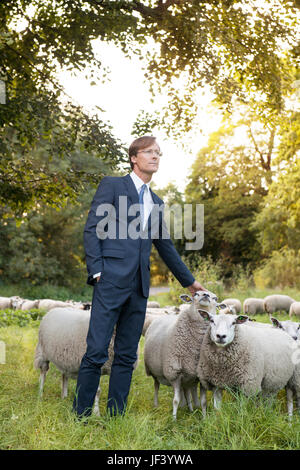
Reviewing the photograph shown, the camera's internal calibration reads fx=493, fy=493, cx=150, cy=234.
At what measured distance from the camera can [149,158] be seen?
416cm

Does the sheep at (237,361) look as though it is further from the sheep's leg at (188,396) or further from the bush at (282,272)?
the bush at (282,272)

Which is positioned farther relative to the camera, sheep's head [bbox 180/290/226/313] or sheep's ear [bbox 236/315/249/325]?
sheep's head [bbox 180/290/226/313]

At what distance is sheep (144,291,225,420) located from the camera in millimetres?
4859

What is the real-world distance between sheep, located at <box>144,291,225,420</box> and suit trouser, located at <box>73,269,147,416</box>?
→ 2.60 feet

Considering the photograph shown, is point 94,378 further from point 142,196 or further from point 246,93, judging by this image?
point 246,93

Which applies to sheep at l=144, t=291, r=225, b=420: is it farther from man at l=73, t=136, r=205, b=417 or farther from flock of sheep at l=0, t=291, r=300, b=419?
man at l=73, t=136, r=205, b=417

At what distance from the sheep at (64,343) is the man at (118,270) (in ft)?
3.09

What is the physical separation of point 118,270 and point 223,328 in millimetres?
1181

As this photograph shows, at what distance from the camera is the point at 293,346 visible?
5.19m

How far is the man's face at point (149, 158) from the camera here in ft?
13.6

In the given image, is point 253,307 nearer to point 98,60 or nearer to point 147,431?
point 98,60

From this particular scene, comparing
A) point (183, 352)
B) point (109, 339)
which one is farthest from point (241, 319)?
point (109, 339)

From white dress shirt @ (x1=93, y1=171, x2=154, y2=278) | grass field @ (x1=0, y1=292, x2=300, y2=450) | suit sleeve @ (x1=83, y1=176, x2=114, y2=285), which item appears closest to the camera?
grass field @ (x1=0, y1=292, x2=300, y2=450)

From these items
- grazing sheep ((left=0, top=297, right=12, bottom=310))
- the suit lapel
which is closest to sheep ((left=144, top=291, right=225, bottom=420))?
the suit lapel
